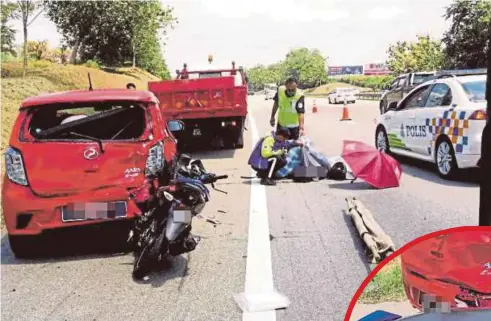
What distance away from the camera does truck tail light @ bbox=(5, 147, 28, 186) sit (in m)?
5.84

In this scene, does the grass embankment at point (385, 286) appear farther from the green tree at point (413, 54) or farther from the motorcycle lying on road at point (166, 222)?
the green tree at point (413, 54)

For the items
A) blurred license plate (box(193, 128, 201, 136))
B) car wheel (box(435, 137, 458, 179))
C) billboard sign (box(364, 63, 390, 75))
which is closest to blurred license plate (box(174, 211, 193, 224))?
car wheel (box(435, 137, 458, 179))

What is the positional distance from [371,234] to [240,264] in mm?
1310

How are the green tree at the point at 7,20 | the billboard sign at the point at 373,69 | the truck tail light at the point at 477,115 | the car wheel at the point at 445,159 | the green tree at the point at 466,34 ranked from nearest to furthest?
1. the truck tail light at the point at 477,115
2. the car wheel at the point at 445,159
3. the green tree at the point at 7,20
4. the green tree at the point at 466,34
5. the billboard sign at the point at 373,69

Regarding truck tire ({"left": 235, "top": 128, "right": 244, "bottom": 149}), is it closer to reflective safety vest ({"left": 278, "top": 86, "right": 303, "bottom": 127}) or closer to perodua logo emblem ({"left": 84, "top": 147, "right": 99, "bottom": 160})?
reflective safety vest ({"left": 278, "top": 86, "right": 303, "bottom": 127})

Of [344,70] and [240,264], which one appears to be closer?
[240,264]

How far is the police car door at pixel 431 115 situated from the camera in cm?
997

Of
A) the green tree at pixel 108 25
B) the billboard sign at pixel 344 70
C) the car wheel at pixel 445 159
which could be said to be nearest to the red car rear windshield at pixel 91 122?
the car wheel at pixel 445 159

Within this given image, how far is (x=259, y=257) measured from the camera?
18.6 ft

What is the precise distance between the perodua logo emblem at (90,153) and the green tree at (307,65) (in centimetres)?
12891

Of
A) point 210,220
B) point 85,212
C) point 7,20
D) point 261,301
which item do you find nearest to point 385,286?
point 261,301

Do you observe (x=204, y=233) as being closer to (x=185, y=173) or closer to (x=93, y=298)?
(x=185, y=173)

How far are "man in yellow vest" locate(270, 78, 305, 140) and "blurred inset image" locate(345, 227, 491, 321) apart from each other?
903 cm

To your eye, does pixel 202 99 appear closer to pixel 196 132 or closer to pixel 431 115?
pixel 196 132
